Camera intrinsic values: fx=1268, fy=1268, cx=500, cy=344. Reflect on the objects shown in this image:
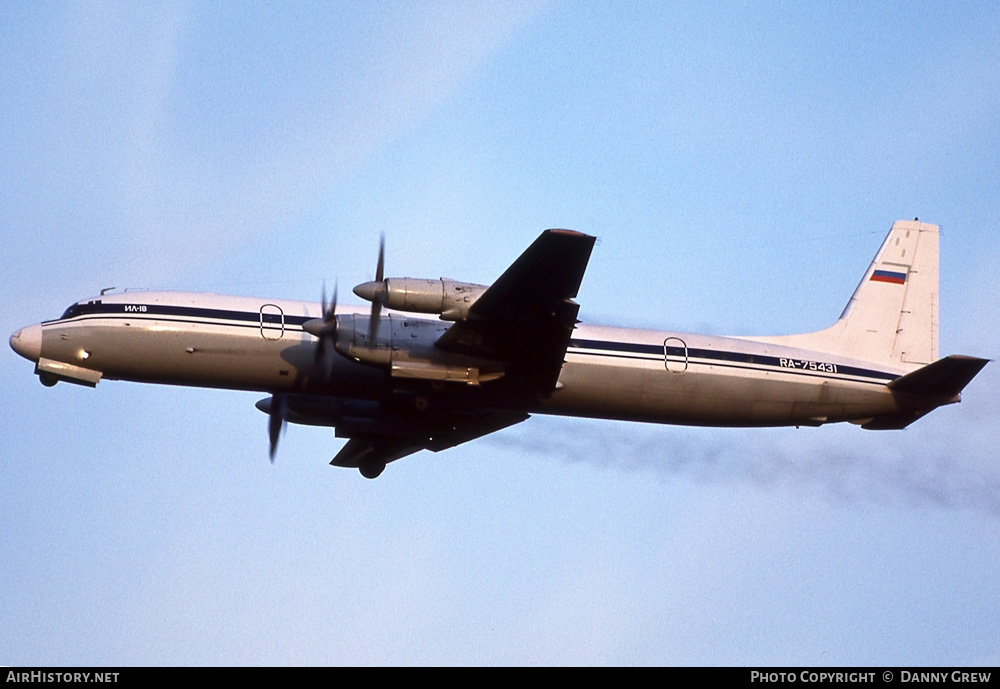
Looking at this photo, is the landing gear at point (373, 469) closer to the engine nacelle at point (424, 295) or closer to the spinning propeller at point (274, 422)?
the spinning propeller at point (274, 422)

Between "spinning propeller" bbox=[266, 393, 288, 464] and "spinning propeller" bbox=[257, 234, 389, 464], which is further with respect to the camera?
"spinning propeller" bbox=[266, 393, 288, 464]

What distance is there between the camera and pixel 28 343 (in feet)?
83.8

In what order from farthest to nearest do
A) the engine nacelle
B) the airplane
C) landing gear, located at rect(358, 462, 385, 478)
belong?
1. landing gear, located at rect(358, 462, 385, 478)
2. the airplane
3. the engine nacelle

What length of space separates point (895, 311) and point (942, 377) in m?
3.65

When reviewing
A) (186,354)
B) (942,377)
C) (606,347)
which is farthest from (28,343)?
(942,377)

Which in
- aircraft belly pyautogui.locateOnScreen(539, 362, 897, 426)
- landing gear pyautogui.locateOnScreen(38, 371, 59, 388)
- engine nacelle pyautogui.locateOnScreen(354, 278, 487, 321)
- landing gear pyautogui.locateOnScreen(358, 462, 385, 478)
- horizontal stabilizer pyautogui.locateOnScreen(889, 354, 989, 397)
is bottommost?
landing gear pyautogui.locateOnScreen(358, 462, 385, 478)

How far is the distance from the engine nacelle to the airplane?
0.03 metres

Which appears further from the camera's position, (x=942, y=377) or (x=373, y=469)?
(x=373, y=469)

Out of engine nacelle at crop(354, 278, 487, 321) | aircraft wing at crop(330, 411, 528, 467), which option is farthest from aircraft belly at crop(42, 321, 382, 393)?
aircraft wing at crop(330, 411, 528, 467)

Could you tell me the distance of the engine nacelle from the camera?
78.7 ft

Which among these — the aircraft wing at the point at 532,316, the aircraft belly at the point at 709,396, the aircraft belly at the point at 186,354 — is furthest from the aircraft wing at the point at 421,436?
the aircraft belly at the point at 186,354

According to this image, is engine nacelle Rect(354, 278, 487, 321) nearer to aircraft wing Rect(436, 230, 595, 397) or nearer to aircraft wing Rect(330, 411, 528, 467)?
aircraft wing Rect(436, 230, 595, 397)

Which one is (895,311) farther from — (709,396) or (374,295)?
(374,295)
